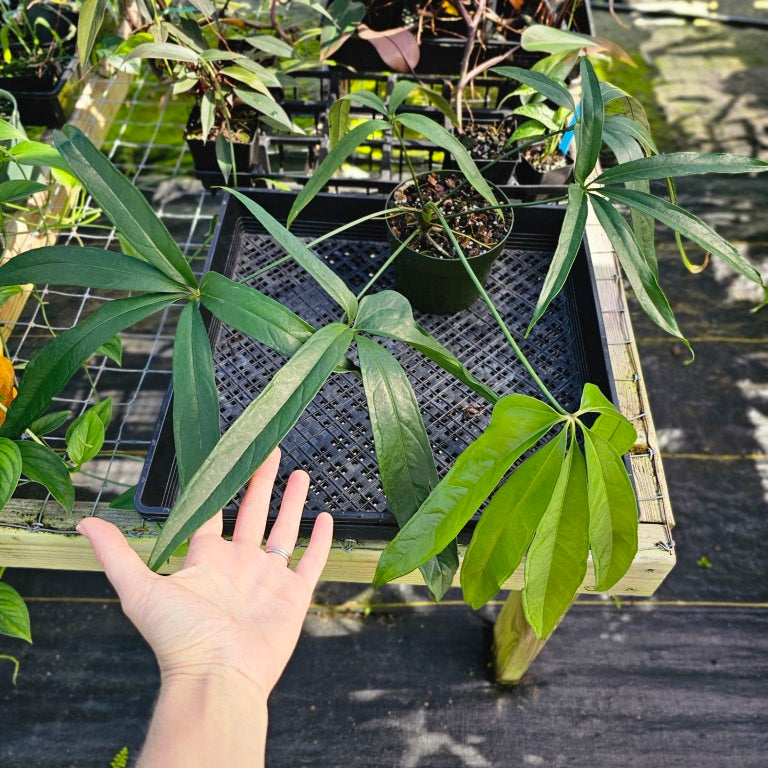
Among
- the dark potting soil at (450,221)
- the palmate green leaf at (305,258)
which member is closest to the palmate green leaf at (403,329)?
the palmate green leaf at (305,258)

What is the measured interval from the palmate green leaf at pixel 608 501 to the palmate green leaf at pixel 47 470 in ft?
1.88

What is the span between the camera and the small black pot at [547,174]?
1101 mm

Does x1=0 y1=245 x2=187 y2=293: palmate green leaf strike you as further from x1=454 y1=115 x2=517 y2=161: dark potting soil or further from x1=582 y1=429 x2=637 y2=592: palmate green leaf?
x1=454 y1=115 x2=517 y2=161: dark potting soil

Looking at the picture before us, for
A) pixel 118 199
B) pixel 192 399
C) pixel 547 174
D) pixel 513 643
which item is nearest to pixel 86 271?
pixel 118 199

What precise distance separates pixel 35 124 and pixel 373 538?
41.1 inches

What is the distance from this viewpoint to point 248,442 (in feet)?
1.92

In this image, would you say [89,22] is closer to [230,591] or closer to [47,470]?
[47,470]

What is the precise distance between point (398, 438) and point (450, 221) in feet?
1.39

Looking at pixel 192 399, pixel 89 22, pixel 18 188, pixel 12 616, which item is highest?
pixel 89 22

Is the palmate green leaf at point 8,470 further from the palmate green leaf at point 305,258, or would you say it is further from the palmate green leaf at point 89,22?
the palmate green leaf at point 89,22

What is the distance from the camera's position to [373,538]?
0.82m

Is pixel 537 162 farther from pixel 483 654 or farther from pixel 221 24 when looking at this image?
pixel 483 654

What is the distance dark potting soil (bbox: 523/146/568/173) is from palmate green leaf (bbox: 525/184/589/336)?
1.40 feet

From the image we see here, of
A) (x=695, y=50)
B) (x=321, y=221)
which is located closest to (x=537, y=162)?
(x=321, y=221)
